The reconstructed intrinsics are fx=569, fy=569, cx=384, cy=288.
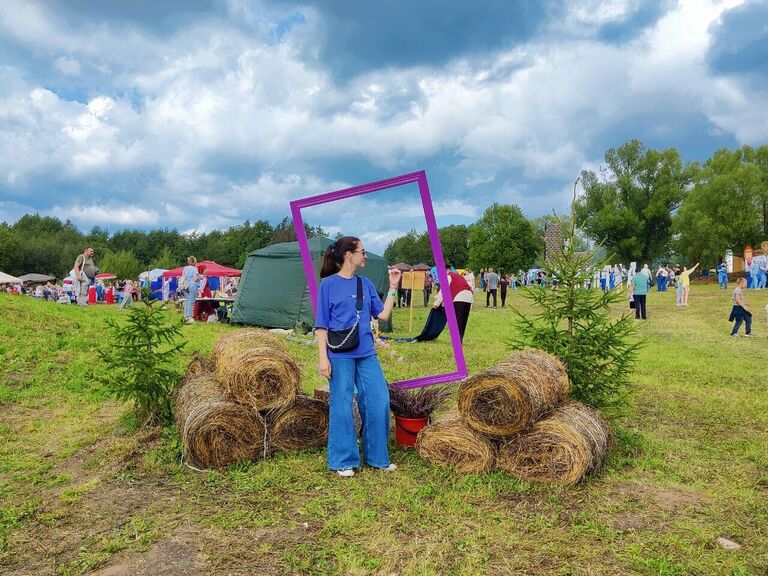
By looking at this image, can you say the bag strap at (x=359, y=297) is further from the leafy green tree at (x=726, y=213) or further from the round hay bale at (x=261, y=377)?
the leafy green tree at (x=726, y=213)

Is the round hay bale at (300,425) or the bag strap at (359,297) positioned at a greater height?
the bag strap at (359,297)

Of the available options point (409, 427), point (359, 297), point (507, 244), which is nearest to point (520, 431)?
point (409, 427)

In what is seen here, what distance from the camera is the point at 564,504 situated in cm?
434

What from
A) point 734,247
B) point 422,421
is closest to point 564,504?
point 422,421

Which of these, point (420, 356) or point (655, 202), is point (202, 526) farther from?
point (655, 202)

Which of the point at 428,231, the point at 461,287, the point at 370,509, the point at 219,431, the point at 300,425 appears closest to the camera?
the point at 370,509

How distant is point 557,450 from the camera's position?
4.74m

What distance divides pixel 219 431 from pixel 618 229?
2580 inches

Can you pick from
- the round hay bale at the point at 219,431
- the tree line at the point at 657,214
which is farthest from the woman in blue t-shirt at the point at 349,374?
the tree line at the point at 657,214

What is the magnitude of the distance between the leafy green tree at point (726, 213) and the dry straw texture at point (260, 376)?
51.8m

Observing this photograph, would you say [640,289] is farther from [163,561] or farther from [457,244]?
[457,244]

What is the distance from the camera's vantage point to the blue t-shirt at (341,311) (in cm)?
496

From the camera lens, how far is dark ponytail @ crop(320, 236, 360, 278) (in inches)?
200

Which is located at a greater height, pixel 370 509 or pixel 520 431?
pixel 520 431
